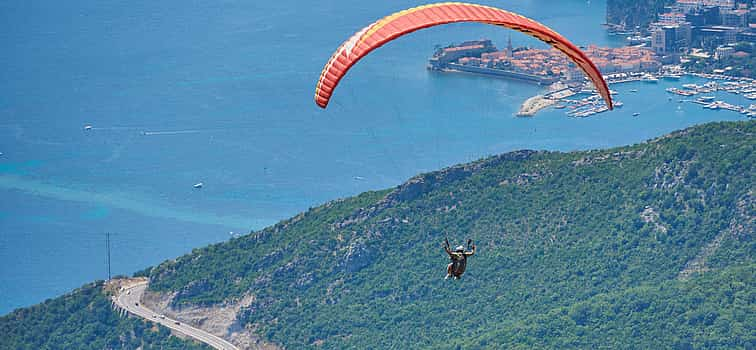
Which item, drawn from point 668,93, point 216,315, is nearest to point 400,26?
point 216,315

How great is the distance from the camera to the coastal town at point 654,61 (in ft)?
317

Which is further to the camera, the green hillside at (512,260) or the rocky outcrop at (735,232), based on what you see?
the rocky outcrop at (735,232)

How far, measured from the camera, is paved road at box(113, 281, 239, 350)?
163ft

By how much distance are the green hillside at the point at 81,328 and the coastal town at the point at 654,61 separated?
42.2 m

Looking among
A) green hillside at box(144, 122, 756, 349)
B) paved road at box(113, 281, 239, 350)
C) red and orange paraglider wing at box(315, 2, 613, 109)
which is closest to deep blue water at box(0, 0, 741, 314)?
paved road at box(113, 281, 239, 350)

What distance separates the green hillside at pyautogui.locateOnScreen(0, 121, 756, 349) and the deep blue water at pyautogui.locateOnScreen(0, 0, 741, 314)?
675 inches

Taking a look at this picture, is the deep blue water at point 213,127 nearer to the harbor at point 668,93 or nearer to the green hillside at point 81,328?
the harbor at point 668,93

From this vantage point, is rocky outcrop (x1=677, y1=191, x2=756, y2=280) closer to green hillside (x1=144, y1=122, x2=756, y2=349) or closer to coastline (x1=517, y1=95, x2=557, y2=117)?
green hillside (x1=144, y1=122, x2=756, y2=349)

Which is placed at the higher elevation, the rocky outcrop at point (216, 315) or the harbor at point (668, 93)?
the rocky outcrop at point (216, 315)

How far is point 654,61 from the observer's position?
105 metres

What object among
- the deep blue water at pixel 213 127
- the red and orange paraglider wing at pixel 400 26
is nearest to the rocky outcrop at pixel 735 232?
the red and orange paraglider wing at pixel 400 26

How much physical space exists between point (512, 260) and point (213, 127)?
42.7m

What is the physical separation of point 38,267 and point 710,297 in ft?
118

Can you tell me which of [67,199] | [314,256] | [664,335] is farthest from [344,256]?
[67,199]
